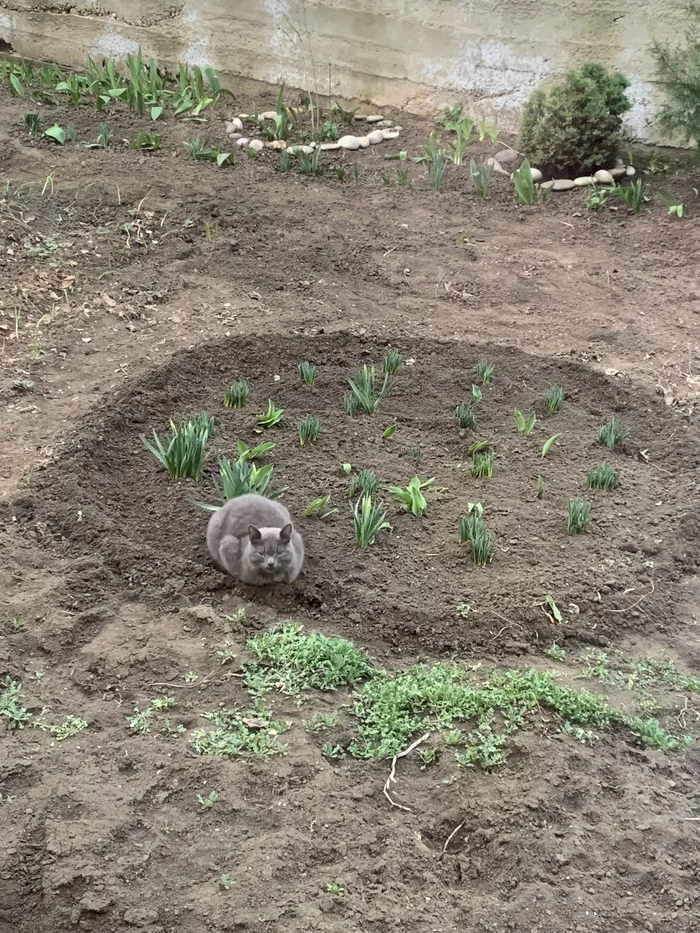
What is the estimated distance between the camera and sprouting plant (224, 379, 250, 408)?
4973 mm

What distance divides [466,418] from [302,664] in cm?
211

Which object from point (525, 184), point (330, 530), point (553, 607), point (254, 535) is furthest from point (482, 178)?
point (254, 535)

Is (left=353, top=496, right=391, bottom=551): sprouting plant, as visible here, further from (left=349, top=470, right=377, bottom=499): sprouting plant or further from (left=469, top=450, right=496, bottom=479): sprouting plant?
(left=469, top=450, right=496, bottom=479): sprouting plant

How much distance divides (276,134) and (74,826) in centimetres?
705

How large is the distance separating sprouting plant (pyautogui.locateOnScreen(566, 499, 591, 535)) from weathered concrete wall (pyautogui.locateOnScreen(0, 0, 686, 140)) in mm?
5081

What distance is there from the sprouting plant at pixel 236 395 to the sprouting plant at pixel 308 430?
1.47 feet

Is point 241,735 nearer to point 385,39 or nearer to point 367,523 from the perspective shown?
point 367,523

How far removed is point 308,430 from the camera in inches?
185

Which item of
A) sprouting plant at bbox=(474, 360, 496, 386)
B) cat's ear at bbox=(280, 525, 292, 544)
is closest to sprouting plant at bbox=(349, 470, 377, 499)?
cat's ear at bbox=(280, 525, 292, 544)

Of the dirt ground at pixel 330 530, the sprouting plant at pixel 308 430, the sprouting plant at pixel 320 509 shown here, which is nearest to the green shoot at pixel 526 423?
the dirt ground at pixel 330 530

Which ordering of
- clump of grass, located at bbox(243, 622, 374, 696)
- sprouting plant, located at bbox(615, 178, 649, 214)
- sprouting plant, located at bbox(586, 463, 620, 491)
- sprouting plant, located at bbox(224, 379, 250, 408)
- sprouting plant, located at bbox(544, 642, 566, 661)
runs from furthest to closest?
1. sprouting plant, located at bbox(615, 178, 649, 214)
2. sprouting plant, located at bbox(224, 379, 250, 408)
3. sprouting plant, located at bbox(586, 463, 620, 491)
4. sprouting plant, located at bbox(544, 642, 566, 661)
5. clump of grass, located at bbox(243, 622, 374, 696)

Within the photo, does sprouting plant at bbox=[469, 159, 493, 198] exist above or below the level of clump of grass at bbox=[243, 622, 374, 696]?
above

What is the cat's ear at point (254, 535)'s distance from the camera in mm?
3521

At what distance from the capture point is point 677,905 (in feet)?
8.21
